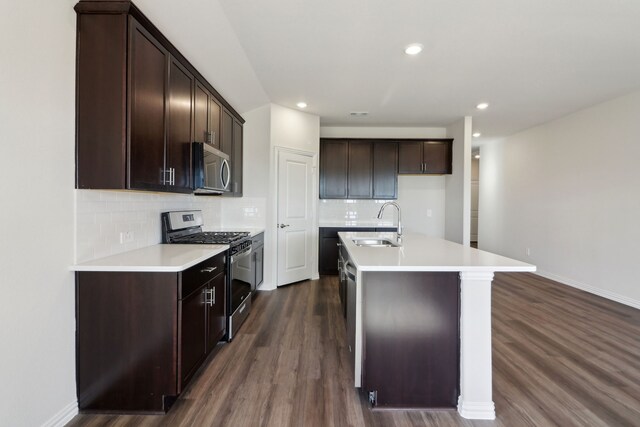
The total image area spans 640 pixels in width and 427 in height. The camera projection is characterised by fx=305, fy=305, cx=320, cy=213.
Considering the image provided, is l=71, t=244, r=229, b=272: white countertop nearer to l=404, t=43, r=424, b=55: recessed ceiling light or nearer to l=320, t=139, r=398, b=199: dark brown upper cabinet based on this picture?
l=404, t=43, r=424, b=55: recessed ceiling light

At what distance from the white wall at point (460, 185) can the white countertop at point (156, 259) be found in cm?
400

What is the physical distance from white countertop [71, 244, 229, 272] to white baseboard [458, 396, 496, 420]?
6.06ft

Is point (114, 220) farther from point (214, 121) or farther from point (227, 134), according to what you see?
point (227, 134)

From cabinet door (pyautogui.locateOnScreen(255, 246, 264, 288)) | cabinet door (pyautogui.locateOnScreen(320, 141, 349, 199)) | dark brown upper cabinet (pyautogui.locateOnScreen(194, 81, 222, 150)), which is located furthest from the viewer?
cabinet door (pyautogui.locateOnScreen(320, 141, 349, 199))

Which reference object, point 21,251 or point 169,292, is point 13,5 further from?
point 169,292

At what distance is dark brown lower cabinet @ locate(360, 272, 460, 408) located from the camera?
6.03 feet

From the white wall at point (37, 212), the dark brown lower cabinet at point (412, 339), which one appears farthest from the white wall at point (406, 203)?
the white wall at point (37, 212)

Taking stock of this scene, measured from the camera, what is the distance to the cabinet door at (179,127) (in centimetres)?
225

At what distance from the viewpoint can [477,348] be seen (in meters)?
1.79

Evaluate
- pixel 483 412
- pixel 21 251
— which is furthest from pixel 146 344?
pixel 483 412

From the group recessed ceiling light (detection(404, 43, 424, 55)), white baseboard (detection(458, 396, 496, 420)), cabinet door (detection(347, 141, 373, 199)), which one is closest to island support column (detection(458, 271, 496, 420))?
white baseboard (detection(458, 396, 496, 420))

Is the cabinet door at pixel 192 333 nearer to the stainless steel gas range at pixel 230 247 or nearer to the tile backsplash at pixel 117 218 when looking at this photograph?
the stainless steel gas range at pixel 230 247

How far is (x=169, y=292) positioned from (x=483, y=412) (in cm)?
196

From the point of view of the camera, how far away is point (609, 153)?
4.02 meters
